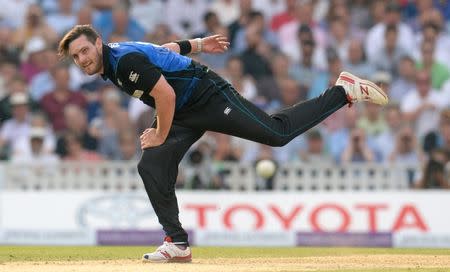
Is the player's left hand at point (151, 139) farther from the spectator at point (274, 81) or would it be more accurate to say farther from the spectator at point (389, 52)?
the spectator at point (389, 52)

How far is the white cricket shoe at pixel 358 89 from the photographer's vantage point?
9.00 metres

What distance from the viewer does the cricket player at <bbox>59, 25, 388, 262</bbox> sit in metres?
8.32

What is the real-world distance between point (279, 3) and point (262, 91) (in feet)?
6.01

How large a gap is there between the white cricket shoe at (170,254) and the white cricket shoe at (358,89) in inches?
69.9

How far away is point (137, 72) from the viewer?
8164mm

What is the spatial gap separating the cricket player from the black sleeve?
4 centimetres

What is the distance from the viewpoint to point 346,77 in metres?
9.06

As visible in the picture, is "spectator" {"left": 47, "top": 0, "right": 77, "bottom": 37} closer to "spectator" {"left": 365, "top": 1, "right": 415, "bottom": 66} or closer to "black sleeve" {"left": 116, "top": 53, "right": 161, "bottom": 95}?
"spectator" {"left": 365, "top": 1, "right": 415, "bottom": 66}

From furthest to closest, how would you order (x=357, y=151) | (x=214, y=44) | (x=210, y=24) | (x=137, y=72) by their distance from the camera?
(x=210, y=24) < (x=357, y=151) < (x=214, y=44) < (x=137, y=72)

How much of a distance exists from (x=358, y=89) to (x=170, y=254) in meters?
1.97

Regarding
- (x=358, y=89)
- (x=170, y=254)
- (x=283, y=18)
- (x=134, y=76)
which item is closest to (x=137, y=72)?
(x=134, y=76)

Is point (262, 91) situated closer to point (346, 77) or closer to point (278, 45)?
point (278, 45)

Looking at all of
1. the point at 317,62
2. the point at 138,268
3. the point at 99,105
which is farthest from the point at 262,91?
the point at 138,268

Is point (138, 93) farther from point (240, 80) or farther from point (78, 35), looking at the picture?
point (240, 80)
